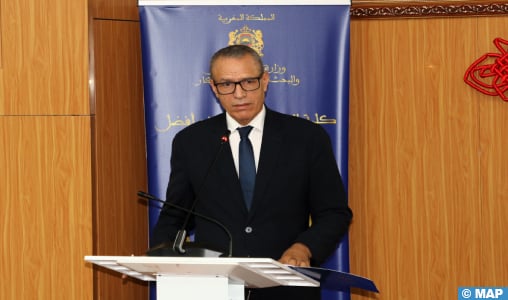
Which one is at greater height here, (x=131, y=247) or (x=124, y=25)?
(x=124, y=25)

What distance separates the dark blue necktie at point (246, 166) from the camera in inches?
112

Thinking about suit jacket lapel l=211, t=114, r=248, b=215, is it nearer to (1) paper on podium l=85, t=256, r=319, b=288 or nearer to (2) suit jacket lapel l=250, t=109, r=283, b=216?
(2) suit jacket lapel l=250, t=109, r=283, b=216

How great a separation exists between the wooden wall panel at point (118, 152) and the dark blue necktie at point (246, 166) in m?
1.07

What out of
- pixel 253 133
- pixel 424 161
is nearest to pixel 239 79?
pixel 253 133

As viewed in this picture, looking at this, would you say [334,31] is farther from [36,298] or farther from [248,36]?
[36,298]

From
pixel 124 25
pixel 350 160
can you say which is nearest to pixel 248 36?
pixel 124 25

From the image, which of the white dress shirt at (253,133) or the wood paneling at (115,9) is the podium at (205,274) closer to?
the white dress shirt at (253,133)

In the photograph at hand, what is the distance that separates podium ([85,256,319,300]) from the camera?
196 centimetres

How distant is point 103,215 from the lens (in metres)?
3.76

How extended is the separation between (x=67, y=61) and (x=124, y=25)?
0.54 m

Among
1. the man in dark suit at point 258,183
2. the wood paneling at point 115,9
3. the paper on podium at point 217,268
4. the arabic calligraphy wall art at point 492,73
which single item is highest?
the wood paneling at point 115,9

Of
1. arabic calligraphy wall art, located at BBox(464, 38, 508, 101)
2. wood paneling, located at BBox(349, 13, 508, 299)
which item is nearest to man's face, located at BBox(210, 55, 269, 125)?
wood paneling, located at BBox(349, 13, 508, 299)

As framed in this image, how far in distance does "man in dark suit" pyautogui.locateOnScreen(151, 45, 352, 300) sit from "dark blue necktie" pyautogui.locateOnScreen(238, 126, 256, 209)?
0.04ft

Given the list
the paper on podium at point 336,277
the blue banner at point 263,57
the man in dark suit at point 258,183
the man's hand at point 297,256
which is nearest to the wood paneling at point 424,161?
the blue banner at point 263,57
